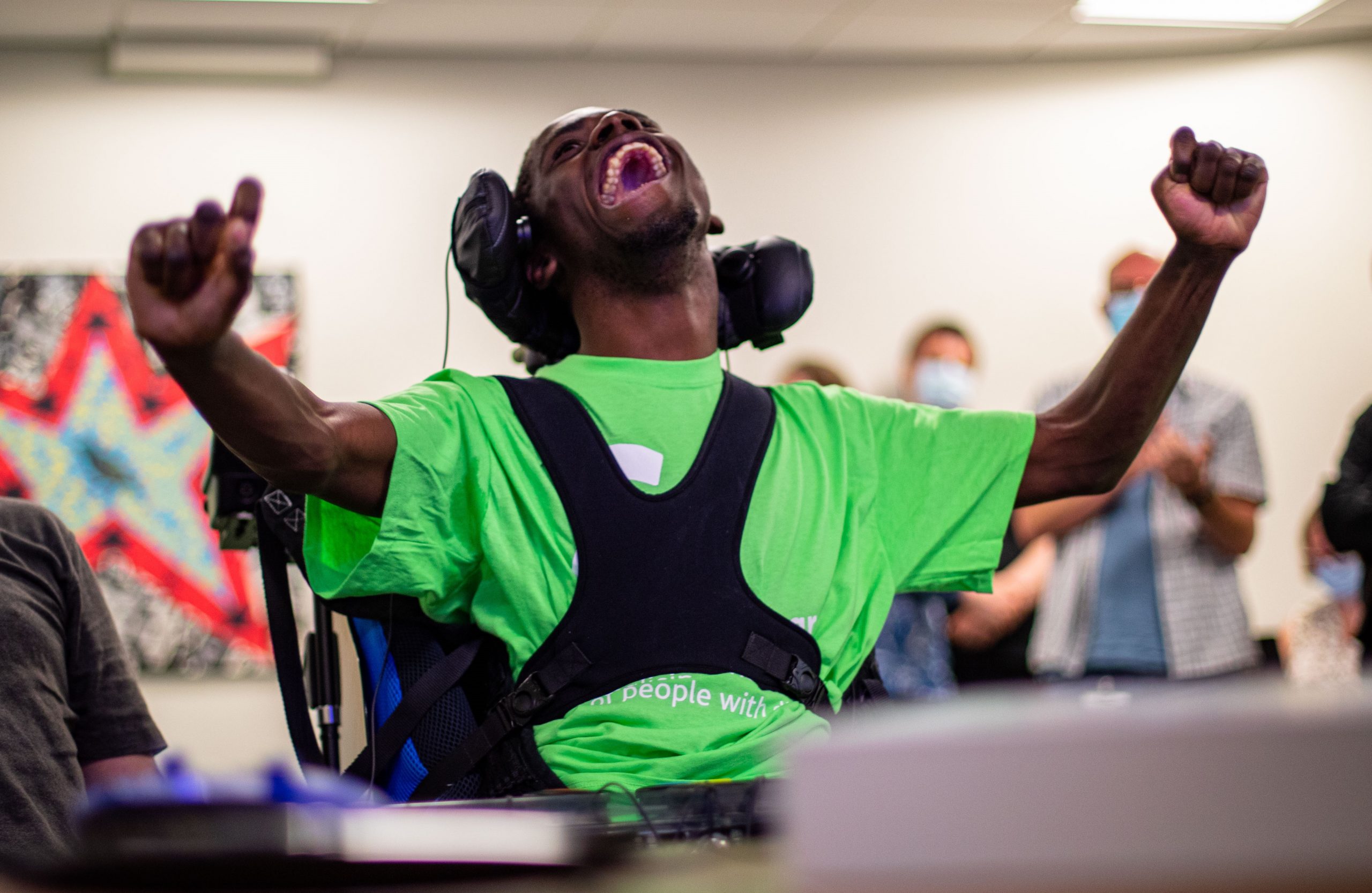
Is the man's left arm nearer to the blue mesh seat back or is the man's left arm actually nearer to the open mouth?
the open mouth

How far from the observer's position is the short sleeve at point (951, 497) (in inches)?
62.1

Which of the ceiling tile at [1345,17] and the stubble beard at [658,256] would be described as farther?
the ceiling tile at [1345,17]

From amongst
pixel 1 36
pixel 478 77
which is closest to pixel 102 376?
pixel 1 36

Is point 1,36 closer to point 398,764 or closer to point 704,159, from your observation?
point 704,159

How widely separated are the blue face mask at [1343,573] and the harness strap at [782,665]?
307 cm

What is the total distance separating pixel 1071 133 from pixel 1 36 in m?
3.70

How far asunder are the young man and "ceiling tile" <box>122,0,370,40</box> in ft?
9.55

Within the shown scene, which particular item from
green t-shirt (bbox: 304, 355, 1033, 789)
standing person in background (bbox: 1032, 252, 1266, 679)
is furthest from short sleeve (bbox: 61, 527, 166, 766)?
standing person in background (bbox: 1032, 252, 1266, 679)

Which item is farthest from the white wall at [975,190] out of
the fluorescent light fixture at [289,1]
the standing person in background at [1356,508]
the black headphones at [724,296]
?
the black headphones at [724,296]

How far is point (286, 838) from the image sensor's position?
1.39ft

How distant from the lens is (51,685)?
1.62 metres

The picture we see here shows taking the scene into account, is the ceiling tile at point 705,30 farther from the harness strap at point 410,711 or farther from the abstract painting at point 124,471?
the harness strap at point 410,711

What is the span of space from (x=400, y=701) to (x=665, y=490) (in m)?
0.35

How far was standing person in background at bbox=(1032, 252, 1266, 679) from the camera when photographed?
3.16 metres
